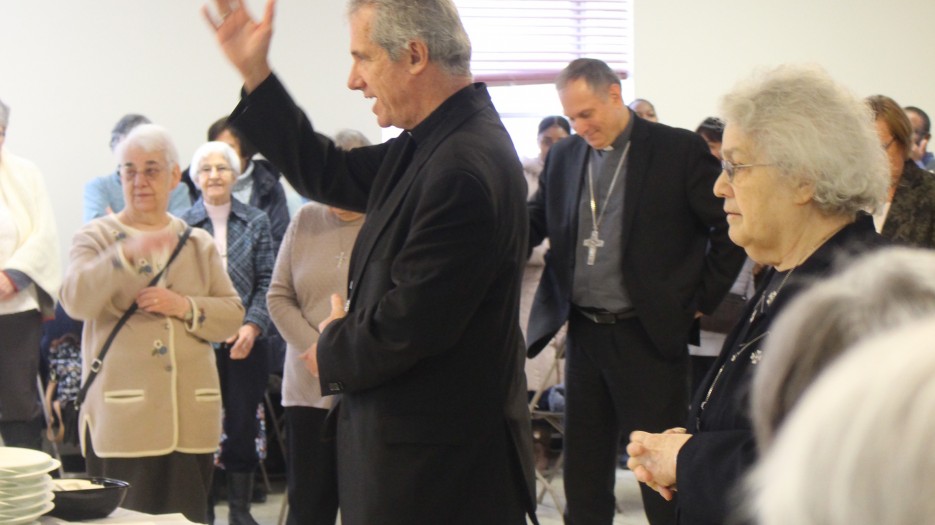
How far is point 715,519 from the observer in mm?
1823

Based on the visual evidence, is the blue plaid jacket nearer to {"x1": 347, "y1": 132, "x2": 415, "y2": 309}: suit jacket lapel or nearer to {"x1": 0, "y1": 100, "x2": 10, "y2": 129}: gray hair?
{"x1": 0, "y1": 100, "x2": 10, "y2": 129}: gray hair

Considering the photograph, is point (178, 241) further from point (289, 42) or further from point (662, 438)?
point (289, 42)

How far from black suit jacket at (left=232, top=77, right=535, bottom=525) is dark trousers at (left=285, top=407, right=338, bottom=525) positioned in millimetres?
1281

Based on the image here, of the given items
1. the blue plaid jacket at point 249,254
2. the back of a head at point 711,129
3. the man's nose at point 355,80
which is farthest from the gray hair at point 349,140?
the man's nose at point 355,80

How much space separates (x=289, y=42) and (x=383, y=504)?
16.4 ft

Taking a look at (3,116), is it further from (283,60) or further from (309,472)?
(283,60)

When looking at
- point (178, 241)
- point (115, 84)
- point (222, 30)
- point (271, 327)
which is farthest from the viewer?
point (115, 84)

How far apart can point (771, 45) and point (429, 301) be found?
6217 mm

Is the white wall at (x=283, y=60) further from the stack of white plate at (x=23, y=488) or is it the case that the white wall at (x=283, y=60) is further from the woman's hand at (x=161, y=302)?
the stack of white plate at (x=23, y=488)

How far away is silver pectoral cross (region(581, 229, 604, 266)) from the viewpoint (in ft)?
13.1

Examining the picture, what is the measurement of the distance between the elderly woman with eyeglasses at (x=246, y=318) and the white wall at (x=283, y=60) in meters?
1.92

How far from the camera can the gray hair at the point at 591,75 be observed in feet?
13.2

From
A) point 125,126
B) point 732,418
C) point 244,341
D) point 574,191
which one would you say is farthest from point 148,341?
point 125,126

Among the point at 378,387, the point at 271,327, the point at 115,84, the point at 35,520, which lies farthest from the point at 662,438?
the point at 115,84
